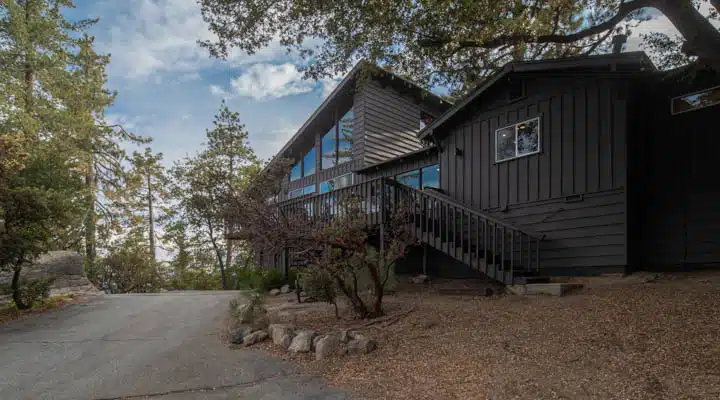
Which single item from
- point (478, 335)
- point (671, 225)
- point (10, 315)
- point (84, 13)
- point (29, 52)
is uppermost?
point (84, 13)

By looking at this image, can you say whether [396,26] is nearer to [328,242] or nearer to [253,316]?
[328,242]

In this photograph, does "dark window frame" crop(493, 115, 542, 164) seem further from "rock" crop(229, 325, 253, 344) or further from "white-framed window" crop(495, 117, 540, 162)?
"rock" crop(229, 325, 253, 344)

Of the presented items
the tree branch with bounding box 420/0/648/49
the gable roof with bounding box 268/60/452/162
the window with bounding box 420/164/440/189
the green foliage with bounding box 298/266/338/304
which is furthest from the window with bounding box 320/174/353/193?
the tree branch with bounding box 420/0/648/49

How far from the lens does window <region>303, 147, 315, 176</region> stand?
56.5 ft

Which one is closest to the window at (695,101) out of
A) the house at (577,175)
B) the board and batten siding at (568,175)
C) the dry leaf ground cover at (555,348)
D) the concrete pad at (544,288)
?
the house at (577,175)

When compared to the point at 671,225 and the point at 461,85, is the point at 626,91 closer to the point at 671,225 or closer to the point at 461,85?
the point at 671,225

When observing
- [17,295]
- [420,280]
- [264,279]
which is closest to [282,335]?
[420,280]

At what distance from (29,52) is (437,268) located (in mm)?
17449

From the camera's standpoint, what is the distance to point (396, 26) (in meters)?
8.20

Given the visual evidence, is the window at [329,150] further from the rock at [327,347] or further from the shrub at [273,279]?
the rock at [327,347]

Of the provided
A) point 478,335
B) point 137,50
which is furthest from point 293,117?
point 478,335

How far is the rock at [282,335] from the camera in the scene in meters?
5.78

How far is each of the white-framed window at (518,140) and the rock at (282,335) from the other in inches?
257

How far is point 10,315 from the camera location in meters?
8.81
